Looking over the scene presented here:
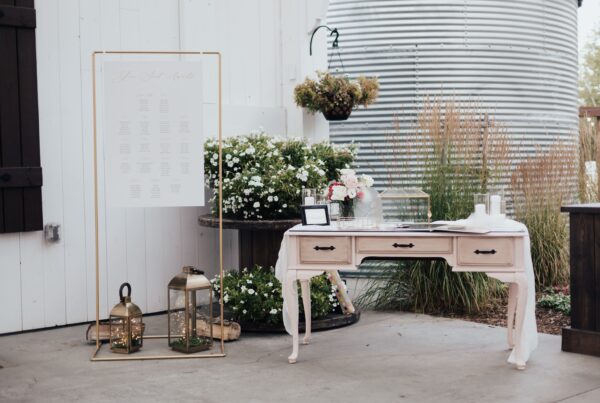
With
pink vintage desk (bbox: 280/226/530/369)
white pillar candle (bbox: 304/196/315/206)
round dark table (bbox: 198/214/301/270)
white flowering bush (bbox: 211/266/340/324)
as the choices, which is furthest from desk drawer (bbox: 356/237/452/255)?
round dark table (bbox: 198/214/301/270)

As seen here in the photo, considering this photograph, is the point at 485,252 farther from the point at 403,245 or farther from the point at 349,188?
the point at 349,188

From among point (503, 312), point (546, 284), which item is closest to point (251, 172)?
point (503, 312)

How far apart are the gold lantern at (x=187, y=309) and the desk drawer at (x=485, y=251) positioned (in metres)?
1.53

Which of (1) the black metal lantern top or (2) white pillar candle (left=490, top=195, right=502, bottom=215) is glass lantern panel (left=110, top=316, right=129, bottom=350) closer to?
(1) the black metal lantern top

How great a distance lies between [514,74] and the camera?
24.0 ft

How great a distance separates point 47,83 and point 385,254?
2.63 m

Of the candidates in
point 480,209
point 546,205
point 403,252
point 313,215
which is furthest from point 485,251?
point 546,205

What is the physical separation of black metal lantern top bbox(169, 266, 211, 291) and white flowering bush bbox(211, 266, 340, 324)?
1.46ft

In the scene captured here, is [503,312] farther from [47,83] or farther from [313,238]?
[47,83]

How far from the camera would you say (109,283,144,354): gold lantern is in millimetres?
4664

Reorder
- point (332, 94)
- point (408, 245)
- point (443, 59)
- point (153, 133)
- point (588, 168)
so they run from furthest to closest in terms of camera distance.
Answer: point (443, 59)
point (588, 168)
point (332, 94)
point (153, 133)
point (408, 245)

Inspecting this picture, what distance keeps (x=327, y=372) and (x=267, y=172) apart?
5.47 feet

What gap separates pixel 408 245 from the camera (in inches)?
167

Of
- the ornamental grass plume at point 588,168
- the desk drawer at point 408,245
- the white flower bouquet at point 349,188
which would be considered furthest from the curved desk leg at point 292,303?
the ornamental grass plume at point 588,168
